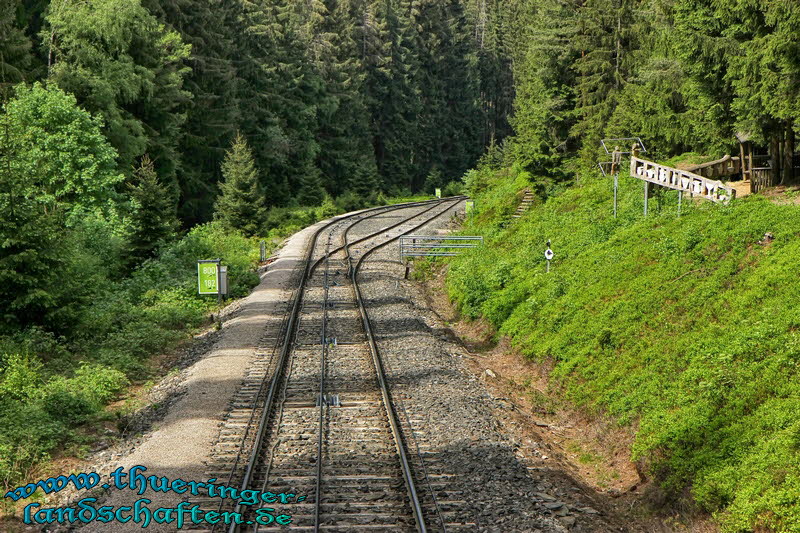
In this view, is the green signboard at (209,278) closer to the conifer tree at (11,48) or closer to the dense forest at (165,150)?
the dense forest at (165,150)

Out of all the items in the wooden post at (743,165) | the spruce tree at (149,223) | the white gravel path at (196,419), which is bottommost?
the white gravel path at (196,419)

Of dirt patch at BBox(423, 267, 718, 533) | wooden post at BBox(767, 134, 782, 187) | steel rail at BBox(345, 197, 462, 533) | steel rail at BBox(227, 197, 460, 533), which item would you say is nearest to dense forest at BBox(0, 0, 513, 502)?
steel rail at BBox(227, 197, 460, 533)

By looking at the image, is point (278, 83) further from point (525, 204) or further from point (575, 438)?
point (575, 438)

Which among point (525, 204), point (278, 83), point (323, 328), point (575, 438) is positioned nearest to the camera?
point (575, 438)

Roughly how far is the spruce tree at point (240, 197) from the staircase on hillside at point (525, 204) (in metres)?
14.3

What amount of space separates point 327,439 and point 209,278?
1413 cm

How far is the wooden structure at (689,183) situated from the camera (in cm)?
1878

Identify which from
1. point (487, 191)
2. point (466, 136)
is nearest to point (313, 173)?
point (487, 191)

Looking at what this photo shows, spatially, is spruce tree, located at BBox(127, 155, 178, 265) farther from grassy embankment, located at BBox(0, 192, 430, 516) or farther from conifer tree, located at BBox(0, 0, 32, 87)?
conifer tree, located at BBox(0, 0, 32, 87)

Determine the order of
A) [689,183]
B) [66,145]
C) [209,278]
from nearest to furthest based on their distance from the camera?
[689,183]
[209,278]
[66,145]

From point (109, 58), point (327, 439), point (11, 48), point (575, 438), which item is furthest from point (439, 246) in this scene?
A: point (11, 48)

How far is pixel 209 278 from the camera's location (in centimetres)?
2588

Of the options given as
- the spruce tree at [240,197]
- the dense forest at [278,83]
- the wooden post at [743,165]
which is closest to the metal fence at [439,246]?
the wooden post at [743,165]

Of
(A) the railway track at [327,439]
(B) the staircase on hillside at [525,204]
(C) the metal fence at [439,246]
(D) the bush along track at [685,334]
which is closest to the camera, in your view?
(D) the bush along track at [685,334]
